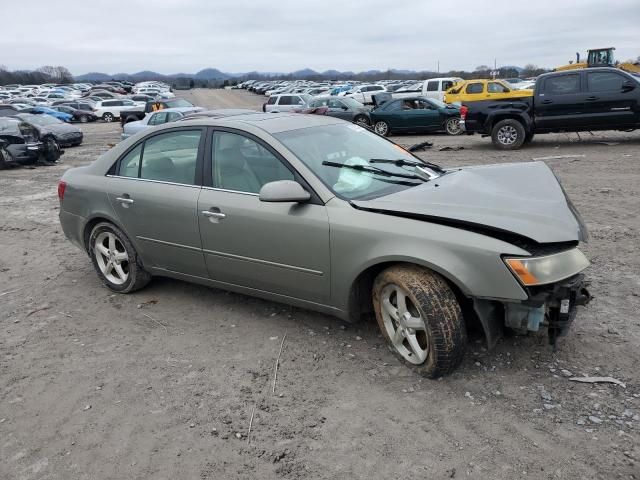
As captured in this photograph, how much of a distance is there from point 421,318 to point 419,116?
16.2 meters

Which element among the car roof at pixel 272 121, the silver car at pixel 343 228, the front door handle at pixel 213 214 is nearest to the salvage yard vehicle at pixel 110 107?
the silver car at pixel 343 228

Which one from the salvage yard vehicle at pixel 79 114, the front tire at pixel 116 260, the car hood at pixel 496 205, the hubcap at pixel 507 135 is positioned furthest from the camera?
the salvage yard vehicle at pixel 79 114

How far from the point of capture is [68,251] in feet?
21.9

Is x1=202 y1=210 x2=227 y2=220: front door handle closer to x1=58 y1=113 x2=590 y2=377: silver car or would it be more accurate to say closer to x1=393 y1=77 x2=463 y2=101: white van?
x1=58 y1=113 x2=590 y2=377: silver car

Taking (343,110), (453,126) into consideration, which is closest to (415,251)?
(453,126)

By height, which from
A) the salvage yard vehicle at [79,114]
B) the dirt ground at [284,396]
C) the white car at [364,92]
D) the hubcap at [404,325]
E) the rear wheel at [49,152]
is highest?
the white car at [364,92]

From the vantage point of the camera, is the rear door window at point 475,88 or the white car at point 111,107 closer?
the rear door window at point 475,88

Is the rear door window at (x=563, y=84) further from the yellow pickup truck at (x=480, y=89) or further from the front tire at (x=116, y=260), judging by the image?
the front tire at (x=116, y=260)

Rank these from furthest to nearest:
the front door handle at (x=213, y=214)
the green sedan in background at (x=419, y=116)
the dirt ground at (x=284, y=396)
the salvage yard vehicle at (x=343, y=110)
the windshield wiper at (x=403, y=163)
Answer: the salvage yard vehicle at (x=343, y=110)
the green sedan in background at (x=419, y=116)
the windshield wiper at (x=403, y=163)
the front door handle at (x=213, y=214)
the dirt ground at (x=284, y=396)

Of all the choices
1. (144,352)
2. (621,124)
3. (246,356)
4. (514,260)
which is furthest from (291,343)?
(621,124)

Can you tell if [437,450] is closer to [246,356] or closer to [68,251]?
[246,356]

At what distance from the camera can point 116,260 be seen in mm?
5059

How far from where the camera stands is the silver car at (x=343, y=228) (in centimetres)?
310

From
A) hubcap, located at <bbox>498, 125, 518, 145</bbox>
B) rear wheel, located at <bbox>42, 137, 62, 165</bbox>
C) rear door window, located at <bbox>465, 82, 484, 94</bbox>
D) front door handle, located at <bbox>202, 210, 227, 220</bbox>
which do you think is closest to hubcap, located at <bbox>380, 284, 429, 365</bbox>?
front door handle, located at <bbox>202, 210, 227, 220</bbox>
